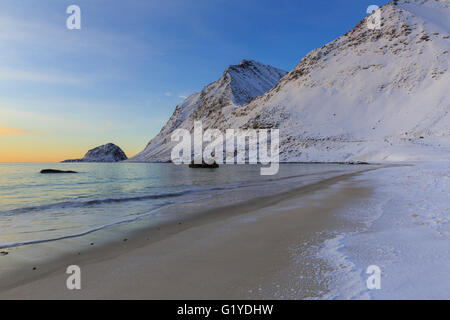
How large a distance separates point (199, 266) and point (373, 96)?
451 ft

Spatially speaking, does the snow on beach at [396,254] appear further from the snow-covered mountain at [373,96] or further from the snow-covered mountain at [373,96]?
the snow-covered mountain at [373,96]

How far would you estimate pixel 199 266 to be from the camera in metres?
5.24

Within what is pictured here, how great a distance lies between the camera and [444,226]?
6930 millimetres

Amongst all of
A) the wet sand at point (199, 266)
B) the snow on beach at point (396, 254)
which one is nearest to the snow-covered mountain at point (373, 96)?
the snow on beach at point (396, 254)

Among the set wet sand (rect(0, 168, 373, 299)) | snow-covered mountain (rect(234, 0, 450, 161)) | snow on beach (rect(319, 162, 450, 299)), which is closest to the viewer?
snow on beach (rect(319, 162, 450, 299))

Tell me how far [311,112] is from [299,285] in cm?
13766

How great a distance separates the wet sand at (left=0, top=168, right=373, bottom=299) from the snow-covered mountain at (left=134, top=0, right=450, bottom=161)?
2996 inches

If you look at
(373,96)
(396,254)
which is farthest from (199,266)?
(373,96)

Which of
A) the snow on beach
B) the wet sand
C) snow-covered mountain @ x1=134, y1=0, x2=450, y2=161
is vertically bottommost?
the wet sand

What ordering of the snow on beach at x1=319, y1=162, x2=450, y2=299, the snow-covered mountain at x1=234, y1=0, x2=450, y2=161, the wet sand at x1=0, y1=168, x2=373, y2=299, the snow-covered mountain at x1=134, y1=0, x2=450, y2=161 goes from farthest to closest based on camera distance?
the snow-covered mountain at x1=234, y1=0, x2=450, y2=161 → the snow-covered mountain at x1=134, y1=0, x2=450, y2=161 → the wet sand at x1=0, y1=168, x2=373, y2=299 → the snow on beach at x1=319, y1=162, x2=450, y2=299

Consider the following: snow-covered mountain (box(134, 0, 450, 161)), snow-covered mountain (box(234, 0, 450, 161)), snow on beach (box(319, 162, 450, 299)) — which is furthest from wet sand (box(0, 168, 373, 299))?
snow-covered mountain (box(234, 0, 450, 161))

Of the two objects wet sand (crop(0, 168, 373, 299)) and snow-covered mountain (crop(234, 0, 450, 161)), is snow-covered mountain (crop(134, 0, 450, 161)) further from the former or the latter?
wet sand (crop(0, 168, 373, 299))

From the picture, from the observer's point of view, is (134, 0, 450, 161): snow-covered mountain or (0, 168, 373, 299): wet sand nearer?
(0, 168, 373, 299): wet sand

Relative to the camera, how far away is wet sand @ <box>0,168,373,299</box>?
4.16 m
